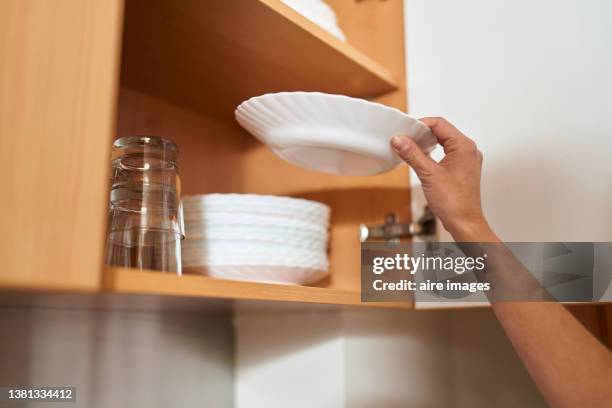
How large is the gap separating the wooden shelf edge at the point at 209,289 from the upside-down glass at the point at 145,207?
124 mm

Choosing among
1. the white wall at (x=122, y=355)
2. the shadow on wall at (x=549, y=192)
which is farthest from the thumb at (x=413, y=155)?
the white wall at (x=122, y=355)

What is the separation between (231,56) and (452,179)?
0.37 m

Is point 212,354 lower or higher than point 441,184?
lower

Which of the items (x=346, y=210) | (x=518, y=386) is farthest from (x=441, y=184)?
(x=518, y=386)

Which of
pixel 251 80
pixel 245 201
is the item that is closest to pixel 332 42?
pixel 251 80

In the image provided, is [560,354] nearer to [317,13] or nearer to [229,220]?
[229,220]

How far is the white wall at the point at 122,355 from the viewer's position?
762 mm

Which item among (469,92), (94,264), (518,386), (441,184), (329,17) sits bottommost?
(518,386)

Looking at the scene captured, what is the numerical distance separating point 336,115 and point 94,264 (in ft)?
1.04

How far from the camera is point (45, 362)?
0.78 m

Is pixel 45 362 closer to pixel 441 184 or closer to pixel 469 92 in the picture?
pixel 441 184

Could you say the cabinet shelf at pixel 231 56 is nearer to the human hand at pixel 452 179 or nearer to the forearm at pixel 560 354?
the human hand at pixel 452 179

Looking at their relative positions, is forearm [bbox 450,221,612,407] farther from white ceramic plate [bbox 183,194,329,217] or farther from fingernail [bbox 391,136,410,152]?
white ceramic plate [bbox 183,194,329,217]

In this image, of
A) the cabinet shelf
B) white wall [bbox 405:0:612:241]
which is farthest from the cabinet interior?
white wall [bbox 405:0:612:241]
